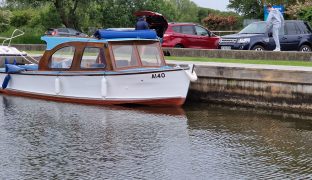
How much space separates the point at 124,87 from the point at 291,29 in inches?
447

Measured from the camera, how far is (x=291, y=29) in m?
28.4

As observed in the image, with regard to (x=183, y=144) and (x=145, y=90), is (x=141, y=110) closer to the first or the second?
(x=145, y=90)

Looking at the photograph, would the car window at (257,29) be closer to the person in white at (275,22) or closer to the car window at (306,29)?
the person in white at (275,22)

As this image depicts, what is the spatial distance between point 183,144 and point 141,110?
476 cm

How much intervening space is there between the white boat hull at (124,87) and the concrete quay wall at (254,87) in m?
1.32

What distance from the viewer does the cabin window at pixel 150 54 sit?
65.7 feet

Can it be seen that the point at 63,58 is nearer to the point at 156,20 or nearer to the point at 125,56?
the point at 125,56

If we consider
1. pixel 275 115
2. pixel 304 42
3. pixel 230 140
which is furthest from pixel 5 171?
pixel 304 42

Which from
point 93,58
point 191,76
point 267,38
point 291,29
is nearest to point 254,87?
point 191,76

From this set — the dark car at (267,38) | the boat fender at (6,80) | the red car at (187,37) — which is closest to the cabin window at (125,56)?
the boat fender at (6,80)

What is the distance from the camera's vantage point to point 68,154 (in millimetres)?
13422

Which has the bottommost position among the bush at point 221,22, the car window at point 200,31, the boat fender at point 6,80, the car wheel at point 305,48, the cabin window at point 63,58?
the bush at point 221,22

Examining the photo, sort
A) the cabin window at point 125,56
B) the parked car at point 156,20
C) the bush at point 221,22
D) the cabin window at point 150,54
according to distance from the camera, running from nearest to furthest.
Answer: the cabin window at point 125,56 < the cabin window at point 150,54 < the parked car at point 156,20 < the bush at point 221,22

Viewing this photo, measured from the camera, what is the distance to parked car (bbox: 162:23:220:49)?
29.7m
